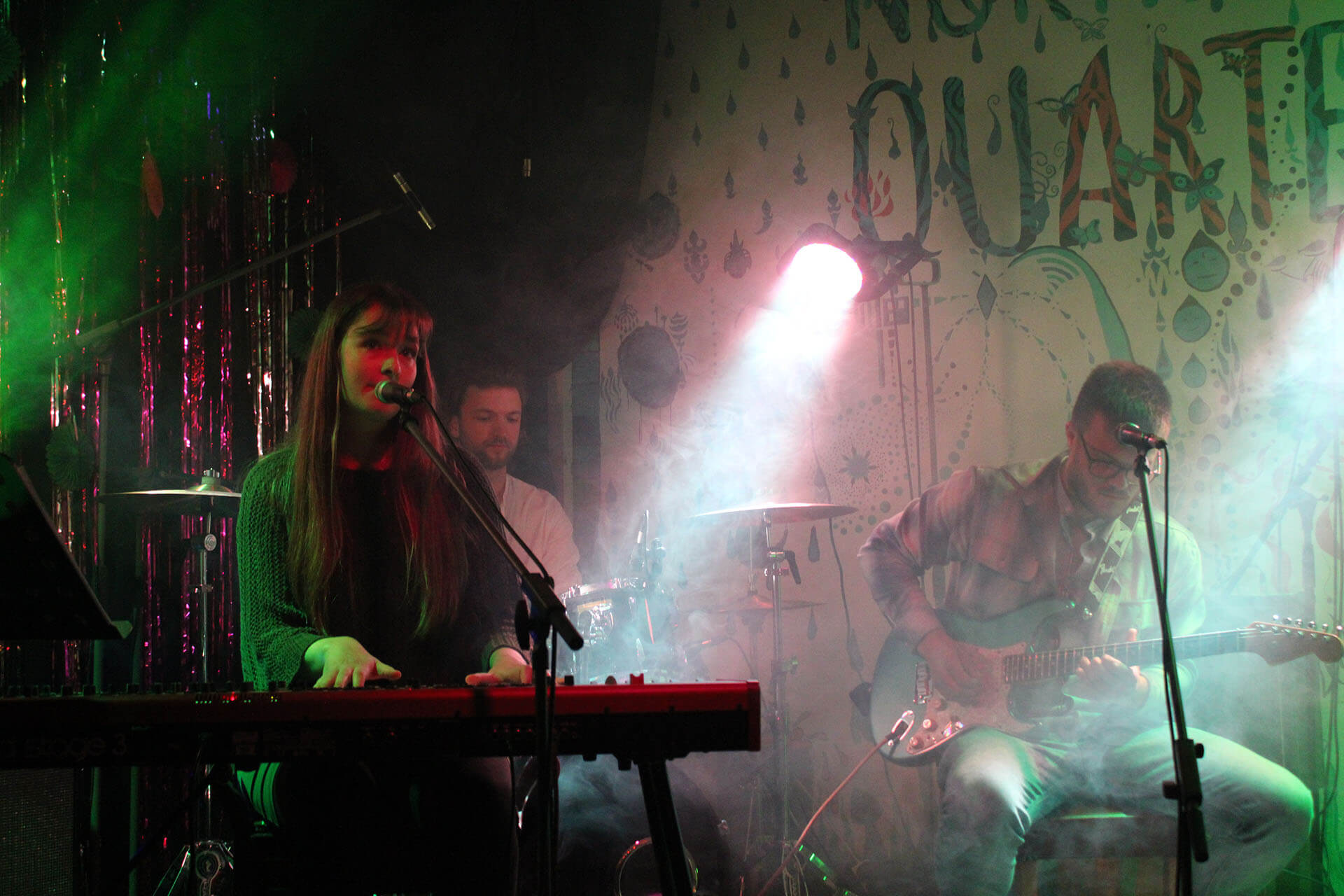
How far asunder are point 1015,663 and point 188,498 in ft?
9.51

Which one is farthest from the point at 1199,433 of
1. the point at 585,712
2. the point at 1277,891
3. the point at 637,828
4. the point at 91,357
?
the point at 91,357

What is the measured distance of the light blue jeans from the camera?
3.30m

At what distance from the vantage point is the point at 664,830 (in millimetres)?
1800

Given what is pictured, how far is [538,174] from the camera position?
4.05 metres

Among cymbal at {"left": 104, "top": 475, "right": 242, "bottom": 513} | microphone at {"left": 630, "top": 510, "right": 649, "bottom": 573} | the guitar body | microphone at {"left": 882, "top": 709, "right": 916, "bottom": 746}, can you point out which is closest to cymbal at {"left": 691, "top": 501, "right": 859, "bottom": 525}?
microphone at {"left": 630, "top": 510, "right": 649, "bottom": 573}

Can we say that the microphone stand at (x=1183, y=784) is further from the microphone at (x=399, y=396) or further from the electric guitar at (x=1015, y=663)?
the microphone at (x=399, y=396)

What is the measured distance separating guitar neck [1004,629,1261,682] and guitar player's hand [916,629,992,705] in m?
0.11

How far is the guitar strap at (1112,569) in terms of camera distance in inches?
146

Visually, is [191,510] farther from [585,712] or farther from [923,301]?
[923,301]

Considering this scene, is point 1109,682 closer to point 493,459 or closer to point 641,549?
point 641,549

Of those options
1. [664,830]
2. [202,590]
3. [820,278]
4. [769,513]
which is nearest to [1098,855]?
[769,513]

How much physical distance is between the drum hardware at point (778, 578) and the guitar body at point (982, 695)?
1.34 feet

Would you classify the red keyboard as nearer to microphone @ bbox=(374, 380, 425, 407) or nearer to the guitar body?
microphone @ bbox=(374, 380, 425, 407)

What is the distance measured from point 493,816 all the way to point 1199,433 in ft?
10.2
